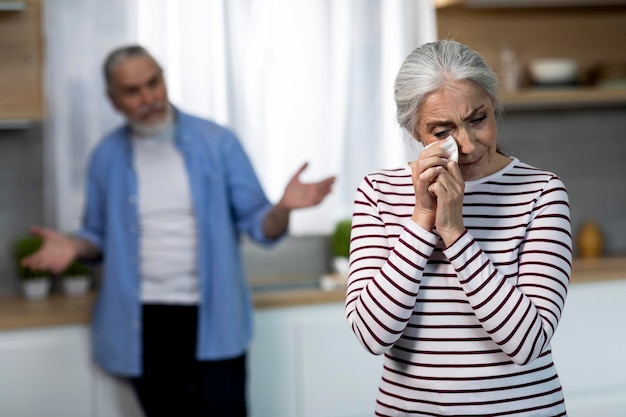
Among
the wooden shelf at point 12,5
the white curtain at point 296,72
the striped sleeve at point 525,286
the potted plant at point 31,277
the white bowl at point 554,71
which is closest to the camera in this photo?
the striped sleeve at point 525,286

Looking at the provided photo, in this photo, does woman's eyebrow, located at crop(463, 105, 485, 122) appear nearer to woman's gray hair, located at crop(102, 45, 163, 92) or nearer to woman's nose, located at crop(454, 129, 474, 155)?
woman's nose, located at crop(454, 129, 474, 155)

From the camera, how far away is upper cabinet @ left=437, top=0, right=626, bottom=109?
12.4ft

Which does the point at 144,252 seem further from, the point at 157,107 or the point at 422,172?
the point at 422,172

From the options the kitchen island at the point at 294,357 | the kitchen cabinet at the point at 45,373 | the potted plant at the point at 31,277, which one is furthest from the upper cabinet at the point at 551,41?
the kitchen cabinet at the point at 45,373

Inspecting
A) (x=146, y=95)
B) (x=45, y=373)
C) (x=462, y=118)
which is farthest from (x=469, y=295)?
(x=45, y=373)

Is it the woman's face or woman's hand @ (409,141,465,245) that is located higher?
the woman's face

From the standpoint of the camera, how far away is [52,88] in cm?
349

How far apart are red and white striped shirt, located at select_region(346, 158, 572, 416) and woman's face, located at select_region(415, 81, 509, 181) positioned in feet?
0.28

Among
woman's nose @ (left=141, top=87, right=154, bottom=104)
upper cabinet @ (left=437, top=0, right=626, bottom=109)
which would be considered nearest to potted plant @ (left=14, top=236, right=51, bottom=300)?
woman's nose @ (left=141, top=87, right=154, bottom=104)

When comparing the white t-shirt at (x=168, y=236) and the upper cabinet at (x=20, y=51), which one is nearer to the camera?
the white t-shirt at (x=168, y=236)

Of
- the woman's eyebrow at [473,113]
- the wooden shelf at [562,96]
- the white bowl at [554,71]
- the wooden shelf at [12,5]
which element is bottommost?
the woman's eyebrow at [473,113]

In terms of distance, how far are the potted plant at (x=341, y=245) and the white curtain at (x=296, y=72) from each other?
2.8 inches

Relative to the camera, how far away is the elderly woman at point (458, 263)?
1.44 metres

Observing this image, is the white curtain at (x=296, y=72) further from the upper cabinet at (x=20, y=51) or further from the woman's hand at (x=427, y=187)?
the woman's hand at (x=427, y=187)
